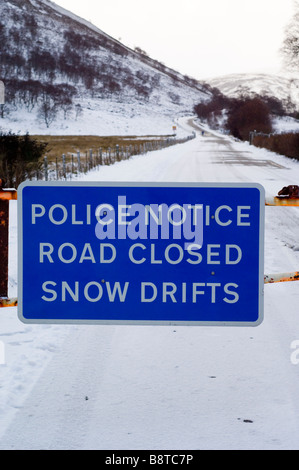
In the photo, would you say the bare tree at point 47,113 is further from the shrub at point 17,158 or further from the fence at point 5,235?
the fence at point 5,235

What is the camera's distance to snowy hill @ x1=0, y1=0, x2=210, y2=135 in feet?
370

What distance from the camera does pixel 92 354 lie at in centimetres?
448

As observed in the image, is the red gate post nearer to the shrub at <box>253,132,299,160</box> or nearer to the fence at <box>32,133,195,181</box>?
the fence at <box>32,133,195,181</box>

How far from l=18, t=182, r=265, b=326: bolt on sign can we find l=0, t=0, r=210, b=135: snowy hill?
325ft

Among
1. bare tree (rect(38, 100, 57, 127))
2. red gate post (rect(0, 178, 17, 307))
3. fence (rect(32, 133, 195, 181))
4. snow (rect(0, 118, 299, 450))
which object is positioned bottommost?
snow (rect(0, 118, 299, 450))

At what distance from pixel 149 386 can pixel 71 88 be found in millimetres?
149063

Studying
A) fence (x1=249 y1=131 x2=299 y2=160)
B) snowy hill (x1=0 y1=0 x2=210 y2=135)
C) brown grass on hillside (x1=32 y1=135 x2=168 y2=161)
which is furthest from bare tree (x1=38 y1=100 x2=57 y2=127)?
fence (x1=249 y1=131 x2=299 y2=160)

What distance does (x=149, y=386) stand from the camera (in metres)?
3.88

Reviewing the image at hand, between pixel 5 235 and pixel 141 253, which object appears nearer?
pixel 141 253

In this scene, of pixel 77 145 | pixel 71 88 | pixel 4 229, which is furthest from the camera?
pixel 71 88

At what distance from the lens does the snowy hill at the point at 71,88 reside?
370 feet

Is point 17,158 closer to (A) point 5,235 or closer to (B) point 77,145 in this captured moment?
(A) point 5,235

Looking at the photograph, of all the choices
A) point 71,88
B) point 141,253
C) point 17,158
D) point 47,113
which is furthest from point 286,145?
point 71,88

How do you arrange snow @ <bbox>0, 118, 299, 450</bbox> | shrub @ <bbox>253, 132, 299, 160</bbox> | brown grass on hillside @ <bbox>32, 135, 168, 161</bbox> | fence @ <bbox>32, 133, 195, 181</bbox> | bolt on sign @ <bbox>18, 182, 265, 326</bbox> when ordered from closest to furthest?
1. snow @ <bbox>0, 118, 299, 450</bbox>
2. bolt on sign @ <bbox>18, 182, 265, 326</bbox>
3. fence @ <bbox>32, 133, 195, 181</bbox>
4. shrub @ <bbox>253, 132, 299, 160</bbox>
5. brown grass on hillside @ <bbox>32, 135, 168, 161</bbox>
